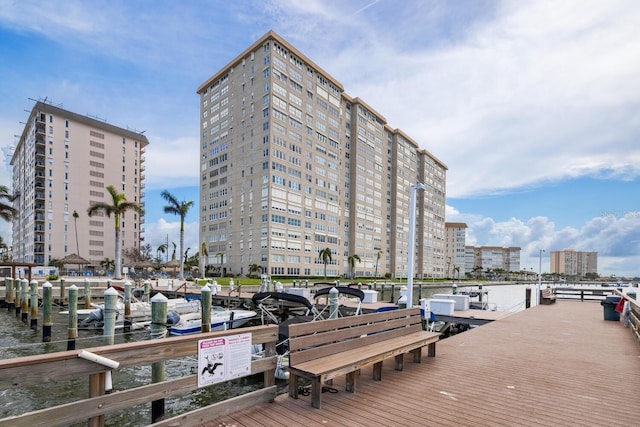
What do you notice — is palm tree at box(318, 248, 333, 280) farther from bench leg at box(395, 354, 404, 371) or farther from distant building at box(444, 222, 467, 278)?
distant building at box(444, 222, 467, 278)

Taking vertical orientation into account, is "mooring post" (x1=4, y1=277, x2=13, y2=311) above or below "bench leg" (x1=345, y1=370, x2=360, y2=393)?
below

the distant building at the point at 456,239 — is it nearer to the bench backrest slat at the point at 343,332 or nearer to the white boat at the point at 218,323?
the white boat at the point at 218,323

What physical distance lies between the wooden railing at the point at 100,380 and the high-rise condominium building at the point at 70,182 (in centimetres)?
9142

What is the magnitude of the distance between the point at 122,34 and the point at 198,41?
2.76 meters

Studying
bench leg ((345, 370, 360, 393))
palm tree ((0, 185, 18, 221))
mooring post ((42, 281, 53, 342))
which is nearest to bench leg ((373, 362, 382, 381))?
bench leg ((345, 370, 360, 393))

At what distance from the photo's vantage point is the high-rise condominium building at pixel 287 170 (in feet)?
222

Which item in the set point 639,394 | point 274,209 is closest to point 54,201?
point 274,209

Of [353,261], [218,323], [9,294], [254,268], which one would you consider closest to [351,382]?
[218,323]

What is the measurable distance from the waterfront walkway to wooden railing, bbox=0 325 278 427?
504mm

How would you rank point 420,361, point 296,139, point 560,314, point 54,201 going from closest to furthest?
point 420,361 < point 560,314 < point 296,139 < point 54,201

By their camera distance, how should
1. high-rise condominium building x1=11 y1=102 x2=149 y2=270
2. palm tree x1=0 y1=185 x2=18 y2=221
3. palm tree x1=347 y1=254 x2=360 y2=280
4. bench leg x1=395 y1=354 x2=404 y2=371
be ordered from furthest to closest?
1. high-rise condominium building x1=11 y1=102 x2=149 y2=270
2. palm tree x1=347 y1=254 x2=360 y2=280
3. palm tree x1=0 y1=185 x2=18 y2=221
4. bench leg x1=395 y1=354 x2=404 y2=371

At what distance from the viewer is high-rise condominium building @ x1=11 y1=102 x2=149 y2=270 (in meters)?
84.4

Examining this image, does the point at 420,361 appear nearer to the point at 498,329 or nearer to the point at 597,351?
the point at 597,351

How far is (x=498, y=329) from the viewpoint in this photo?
12805 mm
